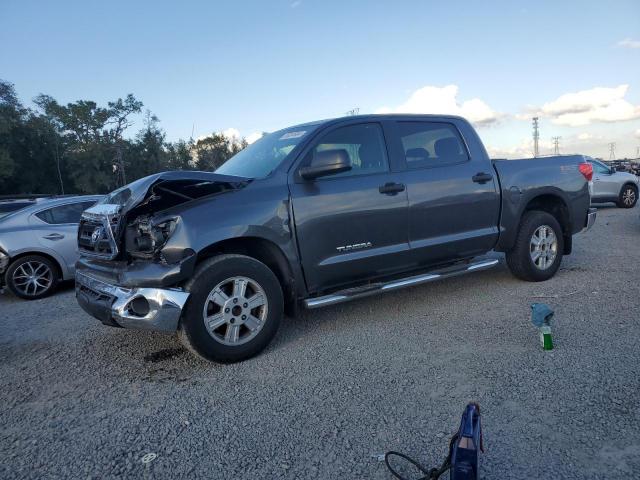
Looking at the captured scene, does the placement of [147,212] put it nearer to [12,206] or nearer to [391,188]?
[391,188]

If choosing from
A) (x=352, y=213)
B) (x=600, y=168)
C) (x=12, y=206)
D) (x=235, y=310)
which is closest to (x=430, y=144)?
(x=352, y=213)

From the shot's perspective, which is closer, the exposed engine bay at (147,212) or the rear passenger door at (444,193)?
the exposed engine bay at (147,212)

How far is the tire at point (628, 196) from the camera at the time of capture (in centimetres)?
1427

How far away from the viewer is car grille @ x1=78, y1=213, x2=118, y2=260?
3.63 m

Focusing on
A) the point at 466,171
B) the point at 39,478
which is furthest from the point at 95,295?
the point at 466,171

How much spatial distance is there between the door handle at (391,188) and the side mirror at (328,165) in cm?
50

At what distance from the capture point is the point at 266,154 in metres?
4.48

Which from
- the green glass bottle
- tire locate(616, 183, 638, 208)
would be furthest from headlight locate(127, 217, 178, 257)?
tire locate(616, 183, 638, 208)

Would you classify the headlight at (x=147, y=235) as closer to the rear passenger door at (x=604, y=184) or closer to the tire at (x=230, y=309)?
the tire at (x=230, y=309)

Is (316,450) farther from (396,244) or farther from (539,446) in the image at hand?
(396,244)

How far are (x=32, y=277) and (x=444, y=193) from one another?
5.78 metres

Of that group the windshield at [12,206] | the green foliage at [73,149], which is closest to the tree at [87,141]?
the green foliage at [73,149]

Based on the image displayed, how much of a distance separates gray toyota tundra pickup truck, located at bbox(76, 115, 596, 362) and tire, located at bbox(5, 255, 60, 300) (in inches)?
127

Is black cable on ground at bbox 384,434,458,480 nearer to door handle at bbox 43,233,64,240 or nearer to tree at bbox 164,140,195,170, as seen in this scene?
door handle at bbox 43,233,64,240
